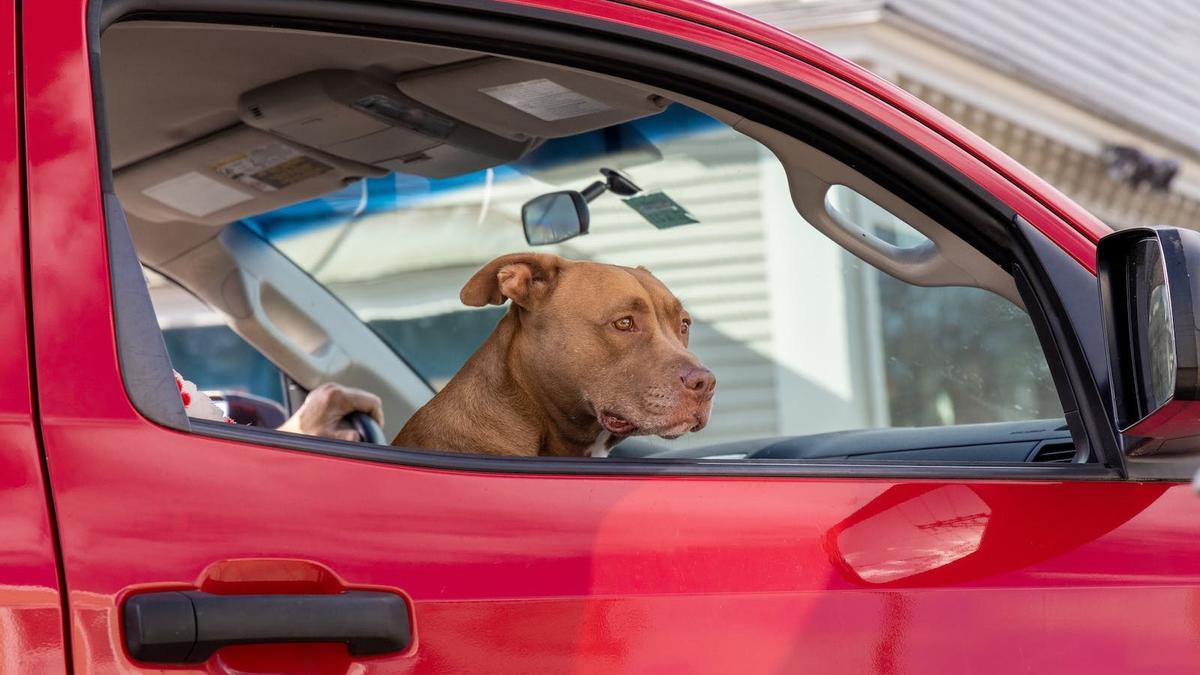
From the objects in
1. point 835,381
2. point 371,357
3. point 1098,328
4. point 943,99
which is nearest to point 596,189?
point 371,357

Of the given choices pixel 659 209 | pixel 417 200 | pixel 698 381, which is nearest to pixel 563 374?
pixel 698 381

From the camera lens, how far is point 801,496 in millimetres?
1832

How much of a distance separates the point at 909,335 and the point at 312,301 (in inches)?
181

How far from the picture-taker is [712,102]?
2.12 meters

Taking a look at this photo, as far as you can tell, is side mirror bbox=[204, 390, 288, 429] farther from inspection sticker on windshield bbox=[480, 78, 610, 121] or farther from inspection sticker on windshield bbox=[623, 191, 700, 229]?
inspection sticker on windshield bbox=[480, 78, 610, 121]

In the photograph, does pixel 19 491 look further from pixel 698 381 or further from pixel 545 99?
pixel 698 381

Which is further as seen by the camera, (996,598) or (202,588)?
(996,598)

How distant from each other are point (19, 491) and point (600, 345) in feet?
5.37

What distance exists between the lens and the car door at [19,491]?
1489 millimetres

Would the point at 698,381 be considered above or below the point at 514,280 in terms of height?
below

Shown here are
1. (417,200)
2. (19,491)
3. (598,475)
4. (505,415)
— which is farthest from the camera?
(417,200)

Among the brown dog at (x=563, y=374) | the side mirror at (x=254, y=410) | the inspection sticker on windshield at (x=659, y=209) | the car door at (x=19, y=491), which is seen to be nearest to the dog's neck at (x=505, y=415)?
the brown dog at (x=563, y=374)

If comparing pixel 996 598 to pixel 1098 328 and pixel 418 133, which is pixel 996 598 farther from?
pixel 418 133

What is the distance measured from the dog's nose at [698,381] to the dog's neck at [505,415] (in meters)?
0.20
